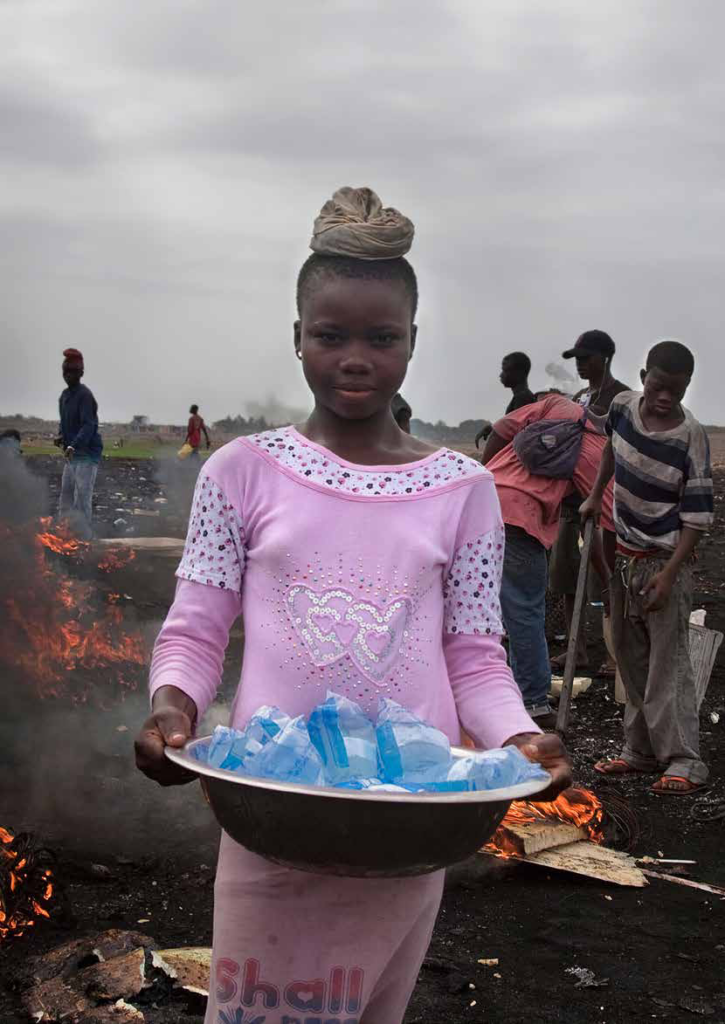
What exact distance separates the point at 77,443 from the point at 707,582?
7566 millimetres

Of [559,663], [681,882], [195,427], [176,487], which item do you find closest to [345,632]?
[681,882]

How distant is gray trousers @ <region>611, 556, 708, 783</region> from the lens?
19.7 ft

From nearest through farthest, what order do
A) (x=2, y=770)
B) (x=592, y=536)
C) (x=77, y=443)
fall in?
(x=2, y=770), (x=592, y=536), (x=77, y=443)

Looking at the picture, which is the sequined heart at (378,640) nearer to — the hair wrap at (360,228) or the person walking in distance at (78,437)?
the hair wrap at (360,228)

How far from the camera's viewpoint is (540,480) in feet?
21.5

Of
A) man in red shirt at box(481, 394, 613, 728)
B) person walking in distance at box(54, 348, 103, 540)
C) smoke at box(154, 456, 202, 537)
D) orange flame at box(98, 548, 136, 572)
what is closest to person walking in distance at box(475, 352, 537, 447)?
man in red shirt at box(481, 394, 613, 728)

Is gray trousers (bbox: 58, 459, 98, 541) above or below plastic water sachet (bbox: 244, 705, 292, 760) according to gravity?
below

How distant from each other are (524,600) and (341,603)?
4.92 metres

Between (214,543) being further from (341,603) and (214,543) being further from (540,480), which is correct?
(540,480)

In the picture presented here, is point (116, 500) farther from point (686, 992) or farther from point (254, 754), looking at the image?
point (254, 754)

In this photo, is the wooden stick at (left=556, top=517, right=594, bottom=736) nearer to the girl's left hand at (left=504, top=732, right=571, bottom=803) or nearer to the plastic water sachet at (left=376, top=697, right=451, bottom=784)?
the girl's left hand at (left=504, top=732, right=571, bottom=803)

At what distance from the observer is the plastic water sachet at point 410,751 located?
64.1 inches

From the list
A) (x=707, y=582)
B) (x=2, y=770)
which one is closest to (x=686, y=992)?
(x=2, y=770)

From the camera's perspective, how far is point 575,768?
20.7ft
